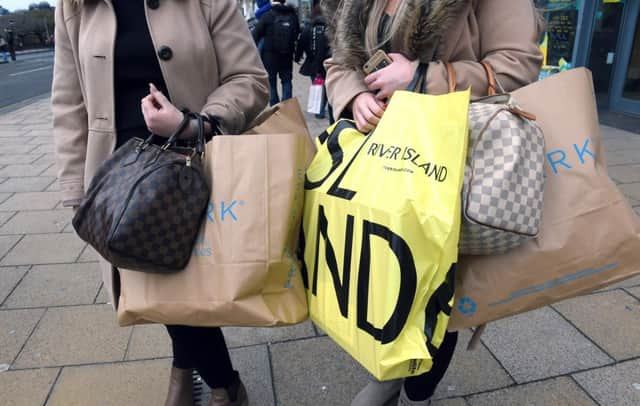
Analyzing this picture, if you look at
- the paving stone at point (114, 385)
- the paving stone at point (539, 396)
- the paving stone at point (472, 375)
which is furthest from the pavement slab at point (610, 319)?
the paving stone at point (114, 385)

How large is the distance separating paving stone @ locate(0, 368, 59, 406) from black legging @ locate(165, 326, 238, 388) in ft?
2.63

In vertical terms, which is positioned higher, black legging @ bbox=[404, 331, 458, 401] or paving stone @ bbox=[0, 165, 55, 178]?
black legging @ bbox=[404, 331, 458, 401]

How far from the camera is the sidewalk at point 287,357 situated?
2.08 meters

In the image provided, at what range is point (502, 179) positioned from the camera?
1.01 meters

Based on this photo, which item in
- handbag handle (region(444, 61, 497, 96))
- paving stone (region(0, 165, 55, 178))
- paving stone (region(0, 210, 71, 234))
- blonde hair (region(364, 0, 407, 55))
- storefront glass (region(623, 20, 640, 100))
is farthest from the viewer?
storefront glass (region(623, 20, 640, 100))

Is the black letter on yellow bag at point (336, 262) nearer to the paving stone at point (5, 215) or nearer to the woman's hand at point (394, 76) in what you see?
the woman's hand at point (394, 76)

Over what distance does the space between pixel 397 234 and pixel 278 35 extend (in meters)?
6.68

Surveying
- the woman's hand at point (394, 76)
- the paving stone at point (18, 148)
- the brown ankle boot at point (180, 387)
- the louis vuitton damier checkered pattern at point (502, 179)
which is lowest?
the paving stone at point (18, 148)

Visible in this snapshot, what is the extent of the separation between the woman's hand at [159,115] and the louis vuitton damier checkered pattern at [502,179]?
0.81m

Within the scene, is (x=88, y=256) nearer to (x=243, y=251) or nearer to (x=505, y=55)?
(x=243, y=251)

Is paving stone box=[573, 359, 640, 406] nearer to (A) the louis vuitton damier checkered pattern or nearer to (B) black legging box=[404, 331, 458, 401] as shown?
(B) black legging box=[404, 331, 458, 401]

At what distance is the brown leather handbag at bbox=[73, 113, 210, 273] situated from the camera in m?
1.17

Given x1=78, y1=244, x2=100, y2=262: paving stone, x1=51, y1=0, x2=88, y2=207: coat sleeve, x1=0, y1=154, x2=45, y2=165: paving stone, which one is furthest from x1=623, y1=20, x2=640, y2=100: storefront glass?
x1=0, y1=154, x2=45, y2=165: paving stone

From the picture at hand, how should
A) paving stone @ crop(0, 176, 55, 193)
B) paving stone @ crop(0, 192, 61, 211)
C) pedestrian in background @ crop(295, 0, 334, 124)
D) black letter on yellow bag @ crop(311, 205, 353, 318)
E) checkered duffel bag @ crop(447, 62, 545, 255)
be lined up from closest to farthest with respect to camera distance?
checkered duffel bag @ crop(447, 62, 545, 255)
black letter on yellow bag @ crop(311, 205, 353, 318)
paving stone @ crop(0, 192, 61, 211)
paving stone @ crop(0, 176, 55, 193)
pedestrian in background @ crop(295, 0, 334, 124)
